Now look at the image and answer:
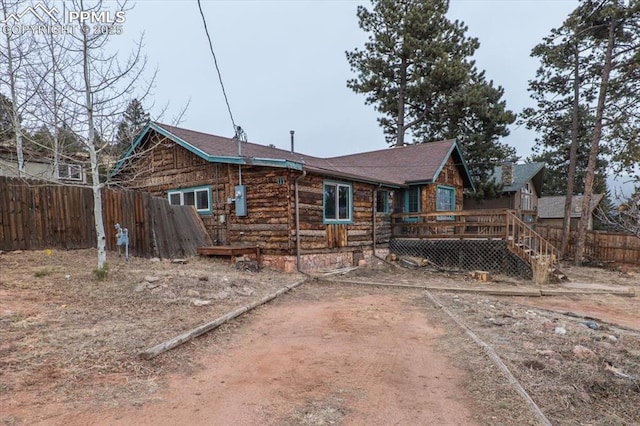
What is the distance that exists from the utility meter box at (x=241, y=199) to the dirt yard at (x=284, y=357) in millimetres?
3548

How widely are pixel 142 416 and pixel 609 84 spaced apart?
62.6ft

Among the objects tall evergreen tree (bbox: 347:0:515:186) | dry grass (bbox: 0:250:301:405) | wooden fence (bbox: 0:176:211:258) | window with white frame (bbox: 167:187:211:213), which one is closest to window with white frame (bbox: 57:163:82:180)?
wooden fence (bbox: 0:176:211:258)

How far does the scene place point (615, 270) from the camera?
47.4 feet

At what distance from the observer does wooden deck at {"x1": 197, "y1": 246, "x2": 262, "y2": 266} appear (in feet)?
34.1

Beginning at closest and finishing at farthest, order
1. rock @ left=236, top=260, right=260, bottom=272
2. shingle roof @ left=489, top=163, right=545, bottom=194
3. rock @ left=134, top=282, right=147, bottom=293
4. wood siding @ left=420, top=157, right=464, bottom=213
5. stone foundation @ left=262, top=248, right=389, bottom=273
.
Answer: rock @ left=134, top=282, right=147, bottom=293 < rock @ left=236, top=260, right=260, bottom=272 < stone foundation @ left=262, top=248, right=389, bottom=273 < wood siding @ left=420, top=157, right=464, bottom=213 < shingle roof @ left=489, top=163, right=545, bottom=194

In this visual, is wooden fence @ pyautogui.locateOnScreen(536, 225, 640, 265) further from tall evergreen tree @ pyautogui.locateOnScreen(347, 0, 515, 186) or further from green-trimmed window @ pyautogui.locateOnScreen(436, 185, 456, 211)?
tall evergreen tree @ pyautogui.locateOnScreen(347, 0, 515, 186)

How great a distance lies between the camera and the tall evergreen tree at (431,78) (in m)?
21.2

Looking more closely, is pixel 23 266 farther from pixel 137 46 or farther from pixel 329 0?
pixel 329 0

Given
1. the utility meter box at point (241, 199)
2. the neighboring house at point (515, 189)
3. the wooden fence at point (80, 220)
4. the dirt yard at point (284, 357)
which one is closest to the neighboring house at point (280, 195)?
the utility meter box at point (241, 199)

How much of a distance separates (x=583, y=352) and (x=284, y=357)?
12.1 feet

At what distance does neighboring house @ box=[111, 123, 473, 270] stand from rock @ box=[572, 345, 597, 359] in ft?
23.5

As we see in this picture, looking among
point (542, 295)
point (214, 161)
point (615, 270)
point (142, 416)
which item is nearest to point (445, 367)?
point (142, 416)

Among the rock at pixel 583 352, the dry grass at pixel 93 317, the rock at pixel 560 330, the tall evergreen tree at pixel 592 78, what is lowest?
the rock at pixel 560 330

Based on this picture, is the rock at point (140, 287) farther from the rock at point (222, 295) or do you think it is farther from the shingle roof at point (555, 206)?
the shingle roof at point (555, 206)
